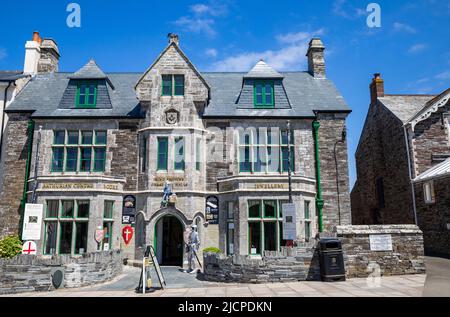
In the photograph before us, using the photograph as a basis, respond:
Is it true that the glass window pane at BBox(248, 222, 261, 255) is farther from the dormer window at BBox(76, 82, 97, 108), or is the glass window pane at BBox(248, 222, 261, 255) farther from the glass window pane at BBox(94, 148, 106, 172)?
the dormer window at BBox(76, 82, 97, 108)

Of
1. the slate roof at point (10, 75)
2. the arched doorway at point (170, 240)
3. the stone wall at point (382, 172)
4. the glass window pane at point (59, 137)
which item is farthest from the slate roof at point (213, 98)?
the arched doorway at point (170, 240)

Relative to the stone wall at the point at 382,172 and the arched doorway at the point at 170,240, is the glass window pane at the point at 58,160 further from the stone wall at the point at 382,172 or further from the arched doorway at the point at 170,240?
the stone wall at the point at 382,172

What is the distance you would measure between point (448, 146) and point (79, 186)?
2254 centimetres

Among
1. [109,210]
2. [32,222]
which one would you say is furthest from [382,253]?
[32,222]

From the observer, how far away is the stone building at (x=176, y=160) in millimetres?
17500

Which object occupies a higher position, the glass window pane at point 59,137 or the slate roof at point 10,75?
the slate roof at point 10,75

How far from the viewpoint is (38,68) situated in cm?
2369

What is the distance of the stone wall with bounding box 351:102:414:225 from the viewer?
2252cm

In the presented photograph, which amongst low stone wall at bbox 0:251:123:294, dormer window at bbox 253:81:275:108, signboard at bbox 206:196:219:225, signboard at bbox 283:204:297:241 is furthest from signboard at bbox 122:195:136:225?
dormer window at bbox 253:81:275:108

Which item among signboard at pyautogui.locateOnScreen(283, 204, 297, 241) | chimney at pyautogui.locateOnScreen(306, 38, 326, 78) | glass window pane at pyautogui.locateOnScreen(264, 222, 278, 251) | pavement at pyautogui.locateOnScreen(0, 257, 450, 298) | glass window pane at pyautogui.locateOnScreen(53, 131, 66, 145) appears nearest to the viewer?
pavement at pyautogui.locateOnScreen(0, 257, 450, 298)

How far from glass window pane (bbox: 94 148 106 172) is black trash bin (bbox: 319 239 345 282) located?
12811mm

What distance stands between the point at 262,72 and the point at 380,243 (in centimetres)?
1200

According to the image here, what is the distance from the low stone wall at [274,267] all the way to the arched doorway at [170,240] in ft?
20.7

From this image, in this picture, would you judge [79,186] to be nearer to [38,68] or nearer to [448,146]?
[38,68]
